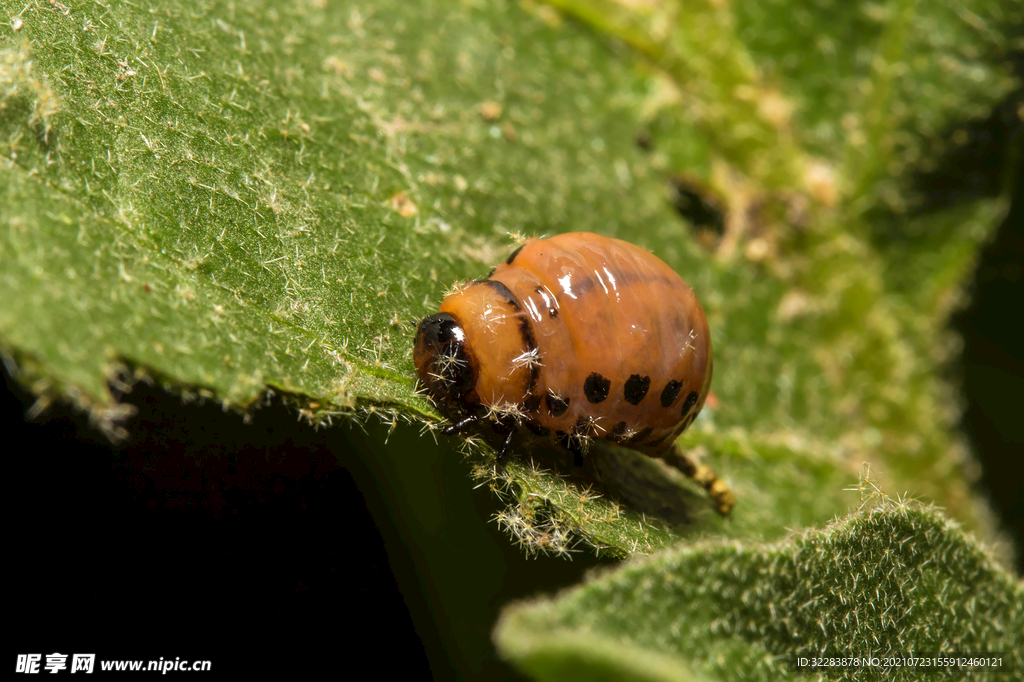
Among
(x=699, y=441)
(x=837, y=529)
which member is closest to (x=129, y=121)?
(x=837, y=529)

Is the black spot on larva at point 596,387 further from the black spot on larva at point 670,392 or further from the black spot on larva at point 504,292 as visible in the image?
the black spot on larva at point 504,292

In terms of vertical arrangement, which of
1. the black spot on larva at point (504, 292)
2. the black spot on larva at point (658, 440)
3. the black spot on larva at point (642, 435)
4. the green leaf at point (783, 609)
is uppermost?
the black spot on larva at point (504, 292)

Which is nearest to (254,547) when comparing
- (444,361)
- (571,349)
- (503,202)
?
(444,361)

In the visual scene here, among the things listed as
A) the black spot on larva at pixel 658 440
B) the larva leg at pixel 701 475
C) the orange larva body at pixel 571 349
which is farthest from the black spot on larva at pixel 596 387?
the larva leg at pixel 701 475

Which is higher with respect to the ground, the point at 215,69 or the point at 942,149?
the point at 942,149

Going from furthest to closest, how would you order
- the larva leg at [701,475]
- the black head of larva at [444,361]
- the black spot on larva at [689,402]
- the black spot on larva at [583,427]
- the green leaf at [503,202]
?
1. the larva leg at [701,475]
2. the black spot on larva at [689,402]
3. the black spot on larva at [583,427]
4. the black head of larva at [444,361]
5. the green leaf at [503,202]

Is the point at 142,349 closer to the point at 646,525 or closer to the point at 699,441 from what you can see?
the point at 646,525

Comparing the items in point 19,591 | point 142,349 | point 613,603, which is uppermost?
point 142,349
